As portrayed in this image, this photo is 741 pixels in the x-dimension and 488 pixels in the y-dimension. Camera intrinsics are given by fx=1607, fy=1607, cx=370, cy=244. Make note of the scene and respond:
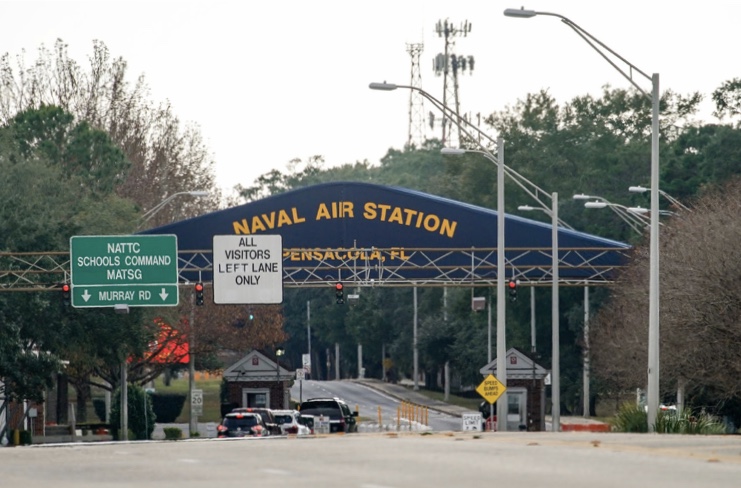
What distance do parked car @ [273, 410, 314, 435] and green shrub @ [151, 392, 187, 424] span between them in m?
38.6

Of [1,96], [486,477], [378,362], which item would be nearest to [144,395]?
[1,96]

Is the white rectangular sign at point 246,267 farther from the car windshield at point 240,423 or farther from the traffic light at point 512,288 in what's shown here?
the traffic light at point 512,288

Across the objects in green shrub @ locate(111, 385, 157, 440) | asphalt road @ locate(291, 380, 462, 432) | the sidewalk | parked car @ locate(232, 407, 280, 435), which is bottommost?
the sidewalk

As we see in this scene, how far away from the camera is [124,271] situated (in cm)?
4897

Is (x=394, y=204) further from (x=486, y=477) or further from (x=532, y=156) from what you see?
(x=532, y=156)

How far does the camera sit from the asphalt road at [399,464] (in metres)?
16.2

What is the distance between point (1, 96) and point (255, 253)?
32532 mm

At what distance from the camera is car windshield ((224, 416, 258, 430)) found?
44.3m

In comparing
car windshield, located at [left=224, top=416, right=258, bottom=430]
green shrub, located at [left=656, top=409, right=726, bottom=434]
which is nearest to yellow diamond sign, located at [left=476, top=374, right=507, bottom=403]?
car windshield, located at [left=224, top=416, right=258, bottom=430]

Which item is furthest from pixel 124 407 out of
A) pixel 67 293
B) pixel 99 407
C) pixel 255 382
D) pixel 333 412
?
pixel 99 407

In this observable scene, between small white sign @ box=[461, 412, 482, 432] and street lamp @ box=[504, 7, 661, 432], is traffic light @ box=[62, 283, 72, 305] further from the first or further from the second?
street lamp @ box=[504, 7, 661, 432]

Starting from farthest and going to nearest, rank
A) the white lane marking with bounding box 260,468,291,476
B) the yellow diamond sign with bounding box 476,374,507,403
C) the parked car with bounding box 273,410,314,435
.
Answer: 1. the parked car with bounding box 273,410,314,435
2. the yellow diamond sign with bounding box 476,374,507,403
3. the white lane marking with bounding box 260,468,291,476

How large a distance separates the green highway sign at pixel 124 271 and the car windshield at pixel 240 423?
19.2ft

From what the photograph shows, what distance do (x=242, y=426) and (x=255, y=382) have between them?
29.1 metres
